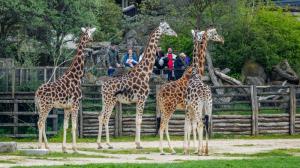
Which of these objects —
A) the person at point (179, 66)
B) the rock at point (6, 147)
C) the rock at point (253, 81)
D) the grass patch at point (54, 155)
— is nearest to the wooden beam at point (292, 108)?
the person at point (179, 66)

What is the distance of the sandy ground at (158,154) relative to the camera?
23.8m

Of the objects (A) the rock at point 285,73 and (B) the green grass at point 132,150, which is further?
(A) the rock at point 285,73

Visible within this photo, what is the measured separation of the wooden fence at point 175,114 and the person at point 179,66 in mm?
1291

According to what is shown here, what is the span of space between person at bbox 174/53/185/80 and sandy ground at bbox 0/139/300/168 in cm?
361

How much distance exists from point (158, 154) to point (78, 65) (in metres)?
4.23

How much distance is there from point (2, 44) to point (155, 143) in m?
9.95

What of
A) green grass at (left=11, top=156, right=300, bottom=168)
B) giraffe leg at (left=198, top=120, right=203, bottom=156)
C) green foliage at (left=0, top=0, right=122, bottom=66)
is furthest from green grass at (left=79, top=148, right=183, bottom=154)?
green foliage at (left=0, top=0, right=122, bottom=66)

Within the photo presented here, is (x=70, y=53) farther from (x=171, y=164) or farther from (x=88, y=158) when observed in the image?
(x=171, y=164)

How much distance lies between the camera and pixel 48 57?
1634 inches

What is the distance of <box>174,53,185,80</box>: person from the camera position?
3556cm

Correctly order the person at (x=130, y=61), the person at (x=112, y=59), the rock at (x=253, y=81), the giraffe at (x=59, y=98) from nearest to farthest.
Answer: the giraffe at (x=59, y=98), the person at (x=130, y=61), the person at (x=112, y=59), the rock at (x=253, y=81)

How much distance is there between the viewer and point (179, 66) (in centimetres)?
3572

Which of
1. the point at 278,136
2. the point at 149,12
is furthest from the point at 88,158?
the point at 149,12

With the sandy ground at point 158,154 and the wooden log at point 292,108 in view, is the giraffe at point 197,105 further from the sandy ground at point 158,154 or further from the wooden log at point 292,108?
the wooden log at point 292,108
